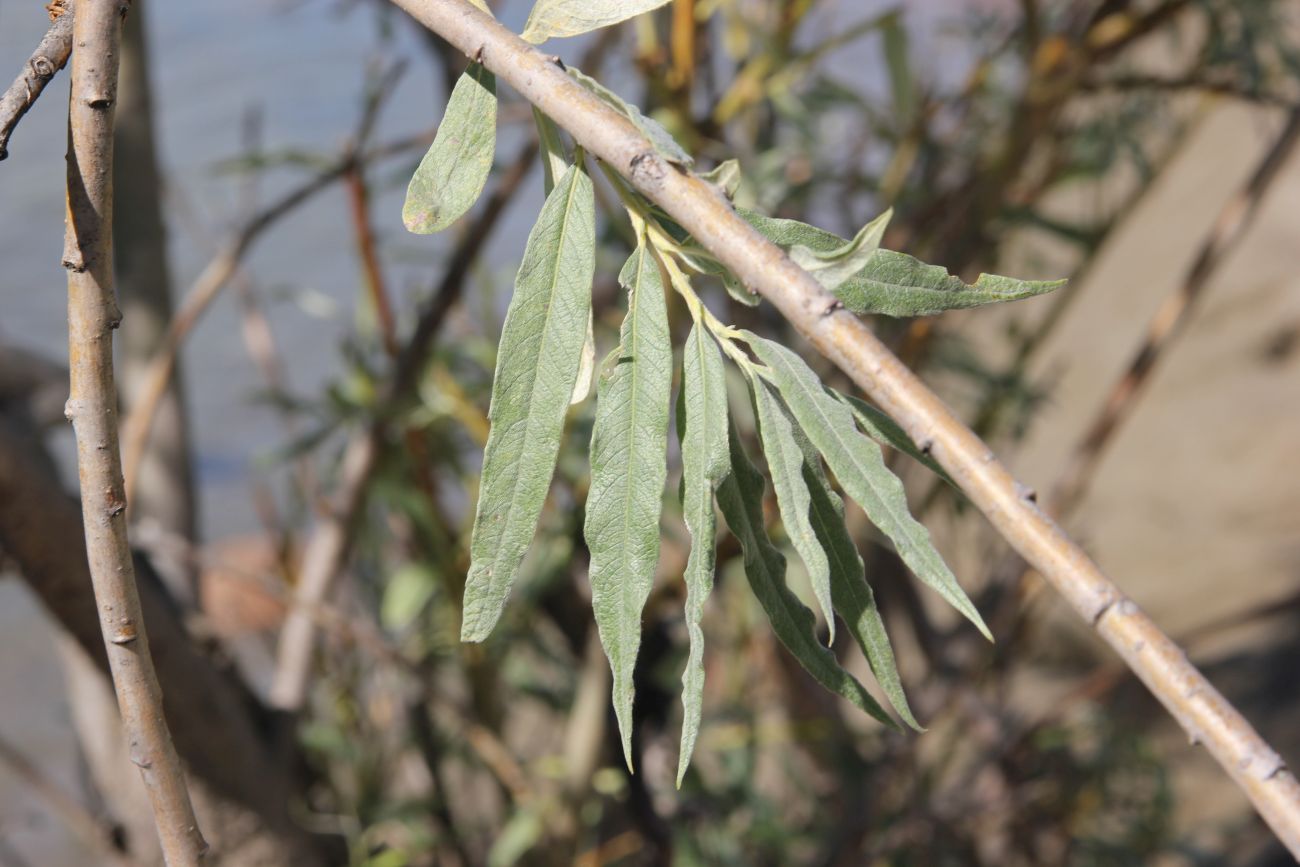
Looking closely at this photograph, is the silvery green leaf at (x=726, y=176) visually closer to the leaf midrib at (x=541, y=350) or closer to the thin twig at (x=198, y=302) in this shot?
the leaf midrib at (x=541, y=350)

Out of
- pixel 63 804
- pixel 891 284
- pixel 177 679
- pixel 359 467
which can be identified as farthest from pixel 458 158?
pixel 63 804

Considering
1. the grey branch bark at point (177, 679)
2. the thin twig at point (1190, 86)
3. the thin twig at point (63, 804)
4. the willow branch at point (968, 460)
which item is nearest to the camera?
the willow branch at point (968, 460)

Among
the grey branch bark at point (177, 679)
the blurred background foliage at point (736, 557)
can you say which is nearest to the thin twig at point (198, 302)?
the blurred background foliage at point (736, 557)

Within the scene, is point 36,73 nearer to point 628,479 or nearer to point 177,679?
point 628,479

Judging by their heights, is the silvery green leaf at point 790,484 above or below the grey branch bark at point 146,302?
below

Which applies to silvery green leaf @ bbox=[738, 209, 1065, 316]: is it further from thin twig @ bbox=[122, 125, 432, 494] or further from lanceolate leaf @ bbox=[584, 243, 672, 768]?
thin twig @ bbox=[122, 125, 432, 494]

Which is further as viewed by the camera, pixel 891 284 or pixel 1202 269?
pixel 1202 269
